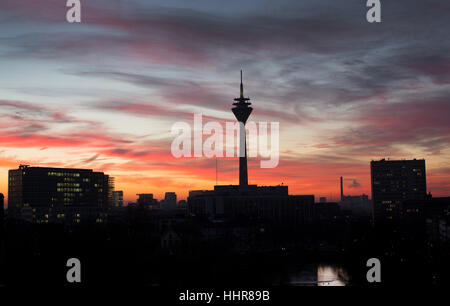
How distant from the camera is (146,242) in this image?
102312mm

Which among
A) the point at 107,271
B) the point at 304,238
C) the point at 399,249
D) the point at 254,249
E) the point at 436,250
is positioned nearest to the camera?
the point at 107,271

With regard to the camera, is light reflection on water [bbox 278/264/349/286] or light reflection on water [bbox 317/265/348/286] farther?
light reflection on water [bbox 317/265/348/286]

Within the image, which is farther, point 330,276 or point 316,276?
point 316,276

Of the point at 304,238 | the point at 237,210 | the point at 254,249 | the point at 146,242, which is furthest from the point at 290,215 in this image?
the point at 146,242

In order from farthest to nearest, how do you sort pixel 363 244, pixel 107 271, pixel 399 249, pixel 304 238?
pixel 304 238 → pixel 363 244 → pixel 399 249 → pixel 107 271

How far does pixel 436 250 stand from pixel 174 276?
3977 cm

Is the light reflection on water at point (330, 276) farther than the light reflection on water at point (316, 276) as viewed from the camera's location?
Yes
